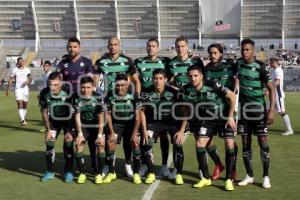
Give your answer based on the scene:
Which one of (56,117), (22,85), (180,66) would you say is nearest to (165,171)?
(180,66)

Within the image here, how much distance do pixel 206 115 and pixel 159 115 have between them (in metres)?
0.81

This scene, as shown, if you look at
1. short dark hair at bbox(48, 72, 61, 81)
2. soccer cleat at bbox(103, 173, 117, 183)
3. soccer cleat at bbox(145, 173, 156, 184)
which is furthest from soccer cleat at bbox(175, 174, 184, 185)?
short dark hair at bbox(48, 72, 61, 81)

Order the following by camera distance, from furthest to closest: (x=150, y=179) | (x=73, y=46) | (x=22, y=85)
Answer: (x=22, y=85)
(x=73, y=46)
(x=150, y=179)

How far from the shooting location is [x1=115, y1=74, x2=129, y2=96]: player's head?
262 inches

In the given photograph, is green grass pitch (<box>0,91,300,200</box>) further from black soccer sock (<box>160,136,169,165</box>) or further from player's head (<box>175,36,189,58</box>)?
player's head (<box>175,36,189,58</box>)

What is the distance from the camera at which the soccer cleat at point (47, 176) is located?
6.81 m

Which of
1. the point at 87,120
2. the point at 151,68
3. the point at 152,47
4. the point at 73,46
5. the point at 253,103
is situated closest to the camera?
the point at 253,103

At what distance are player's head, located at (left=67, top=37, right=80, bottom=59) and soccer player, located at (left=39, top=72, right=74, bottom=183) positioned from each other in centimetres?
52

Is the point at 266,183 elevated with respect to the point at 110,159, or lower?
lower

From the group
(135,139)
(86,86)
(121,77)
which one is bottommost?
(135,139)

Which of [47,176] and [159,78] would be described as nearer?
[159,78]

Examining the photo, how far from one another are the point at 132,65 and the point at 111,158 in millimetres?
1537

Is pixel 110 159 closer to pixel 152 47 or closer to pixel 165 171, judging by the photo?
pixel 165 171

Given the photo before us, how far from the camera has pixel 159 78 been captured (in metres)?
6.62
